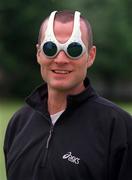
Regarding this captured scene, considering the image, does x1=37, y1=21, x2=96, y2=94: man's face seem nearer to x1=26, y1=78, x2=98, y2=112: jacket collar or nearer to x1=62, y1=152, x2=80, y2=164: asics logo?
x1=26, y1=78, x2=98, y2=112: jacket collar

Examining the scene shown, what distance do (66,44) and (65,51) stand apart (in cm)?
4

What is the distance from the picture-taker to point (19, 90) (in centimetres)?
3300

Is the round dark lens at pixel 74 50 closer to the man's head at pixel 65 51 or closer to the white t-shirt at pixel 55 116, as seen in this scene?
the man's head at pixel 65 51

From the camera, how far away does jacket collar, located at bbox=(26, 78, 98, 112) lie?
3.62 m

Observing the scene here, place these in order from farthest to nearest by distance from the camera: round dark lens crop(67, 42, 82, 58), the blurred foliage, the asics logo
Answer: the blurred foliage, round dark lens crop(67, 42, 82, 58), the asics logo

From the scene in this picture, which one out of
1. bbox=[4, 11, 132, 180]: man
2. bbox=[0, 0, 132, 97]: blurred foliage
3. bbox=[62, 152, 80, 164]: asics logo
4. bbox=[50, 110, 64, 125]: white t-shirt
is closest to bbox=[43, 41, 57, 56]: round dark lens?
bbox=[4, 11, 132, 180]: man

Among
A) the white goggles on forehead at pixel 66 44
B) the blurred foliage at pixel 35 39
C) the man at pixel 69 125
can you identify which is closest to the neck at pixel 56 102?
the man at pixel 69 125

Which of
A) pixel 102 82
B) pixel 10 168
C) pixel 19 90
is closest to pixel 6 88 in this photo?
pixel 19 90

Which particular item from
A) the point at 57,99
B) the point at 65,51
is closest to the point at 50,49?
the point at 65,51

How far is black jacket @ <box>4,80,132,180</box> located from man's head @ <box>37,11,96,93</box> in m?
0.10

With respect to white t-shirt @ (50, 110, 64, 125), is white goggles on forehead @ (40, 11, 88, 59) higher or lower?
higher

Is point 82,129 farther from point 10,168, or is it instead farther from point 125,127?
point 10,168

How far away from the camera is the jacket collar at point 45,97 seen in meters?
3.62

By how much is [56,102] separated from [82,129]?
0.23 metres
